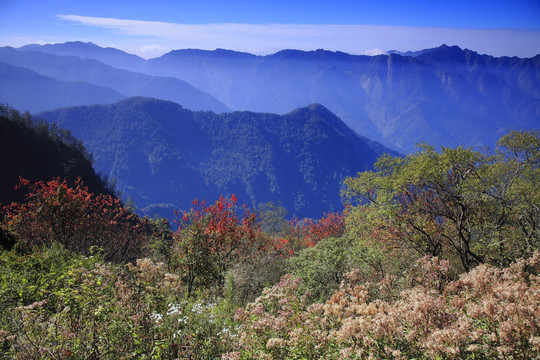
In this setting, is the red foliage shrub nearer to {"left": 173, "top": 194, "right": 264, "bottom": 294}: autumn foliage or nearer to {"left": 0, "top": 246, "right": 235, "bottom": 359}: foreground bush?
{"left": 173, "top": 194, "right": 264, "bottom": 294}: autumn foliage

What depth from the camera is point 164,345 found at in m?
3.83

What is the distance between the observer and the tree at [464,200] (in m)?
9.15

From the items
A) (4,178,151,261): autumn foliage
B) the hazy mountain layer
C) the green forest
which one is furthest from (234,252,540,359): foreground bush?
the hazy mountain layer

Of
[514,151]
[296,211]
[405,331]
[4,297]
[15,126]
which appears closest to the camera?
[405,331]

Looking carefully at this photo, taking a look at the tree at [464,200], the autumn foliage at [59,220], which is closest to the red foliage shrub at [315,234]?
the autumn foliage at [59,220]

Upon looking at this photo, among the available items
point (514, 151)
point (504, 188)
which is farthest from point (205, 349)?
point (514, 151)

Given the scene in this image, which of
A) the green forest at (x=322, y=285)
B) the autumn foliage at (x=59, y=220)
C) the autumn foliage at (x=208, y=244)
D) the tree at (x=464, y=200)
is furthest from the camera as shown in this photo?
the autumn foliage at (x=59, y=220)

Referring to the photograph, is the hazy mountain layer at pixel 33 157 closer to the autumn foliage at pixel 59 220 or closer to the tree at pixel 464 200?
the autumn foliage at pixel 59 220

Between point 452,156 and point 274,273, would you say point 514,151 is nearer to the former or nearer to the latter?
point 452,156

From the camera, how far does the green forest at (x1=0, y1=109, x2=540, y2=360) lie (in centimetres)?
321

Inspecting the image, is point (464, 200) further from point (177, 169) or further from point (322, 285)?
point (177, 169)

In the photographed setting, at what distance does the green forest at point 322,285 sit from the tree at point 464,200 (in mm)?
59

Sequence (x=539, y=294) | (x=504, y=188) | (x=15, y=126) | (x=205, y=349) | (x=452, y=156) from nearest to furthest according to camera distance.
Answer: (x=539, y=294)
(x=205, y=349)
(x=452, y=156)
(x=504, y=188)
(x=15, y=126)

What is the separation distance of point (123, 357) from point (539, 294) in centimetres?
429
